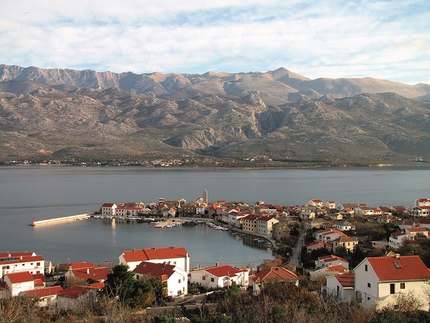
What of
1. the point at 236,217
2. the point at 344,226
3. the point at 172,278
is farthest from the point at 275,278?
the point at 236,217

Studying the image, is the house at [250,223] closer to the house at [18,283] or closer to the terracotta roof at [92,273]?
the terracotta roof at [92,273]

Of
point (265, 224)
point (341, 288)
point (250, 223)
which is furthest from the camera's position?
point (250, 223)

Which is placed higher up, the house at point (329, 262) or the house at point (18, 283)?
the house at point (18, 283)

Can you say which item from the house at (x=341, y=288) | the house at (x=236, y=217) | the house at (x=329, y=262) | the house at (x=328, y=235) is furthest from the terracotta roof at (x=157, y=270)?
the house at (x=236, y=217)

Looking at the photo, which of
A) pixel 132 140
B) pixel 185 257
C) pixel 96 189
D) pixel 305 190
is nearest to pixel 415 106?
pixel 132 140

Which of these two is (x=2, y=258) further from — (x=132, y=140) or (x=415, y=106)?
(x=415, y=106)

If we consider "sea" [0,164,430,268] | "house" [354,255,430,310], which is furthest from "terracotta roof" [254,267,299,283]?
"sea" [0,164,430,268]

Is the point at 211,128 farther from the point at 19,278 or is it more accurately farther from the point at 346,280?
the point at 346,280
